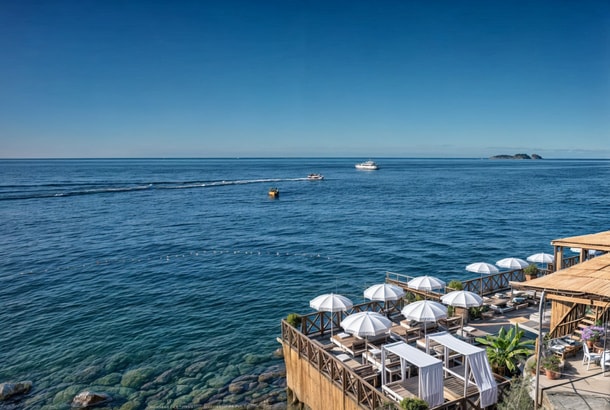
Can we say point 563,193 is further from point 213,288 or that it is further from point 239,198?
point 213,288

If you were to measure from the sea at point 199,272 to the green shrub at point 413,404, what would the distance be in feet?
25.3

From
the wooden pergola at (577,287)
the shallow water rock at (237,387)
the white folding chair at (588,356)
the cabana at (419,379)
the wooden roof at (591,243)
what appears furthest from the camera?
the shallow water rock at (237,387)

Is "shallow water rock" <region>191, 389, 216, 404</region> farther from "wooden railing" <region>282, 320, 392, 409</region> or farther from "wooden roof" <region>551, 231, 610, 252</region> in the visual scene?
"wooden roof" <region>551, 231, 610, 252</region>

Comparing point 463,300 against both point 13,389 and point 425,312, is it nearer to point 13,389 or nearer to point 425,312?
point 425,312

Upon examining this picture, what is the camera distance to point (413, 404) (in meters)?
11.1

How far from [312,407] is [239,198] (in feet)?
247

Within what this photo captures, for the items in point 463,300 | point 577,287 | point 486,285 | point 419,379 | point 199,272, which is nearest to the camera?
point 419,379

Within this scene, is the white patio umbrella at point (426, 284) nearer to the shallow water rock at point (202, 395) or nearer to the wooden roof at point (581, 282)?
the wooden roof at point (581, 282)

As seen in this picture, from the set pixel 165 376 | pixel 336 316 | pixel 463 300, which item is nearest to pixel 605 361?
pixel 463 300

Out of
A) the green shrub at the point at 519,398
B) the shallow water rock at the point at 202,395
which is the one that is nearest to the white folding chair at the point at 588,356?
the green shrub at the point at 519,398

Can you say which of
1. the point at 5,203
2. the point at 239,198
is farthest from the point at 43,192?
the point at 239,198

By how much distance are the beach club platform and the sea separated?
373 cm

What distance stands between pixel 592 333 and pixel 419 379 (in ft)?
20.3

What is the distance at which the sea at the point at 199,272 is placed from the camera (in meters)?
20.2
